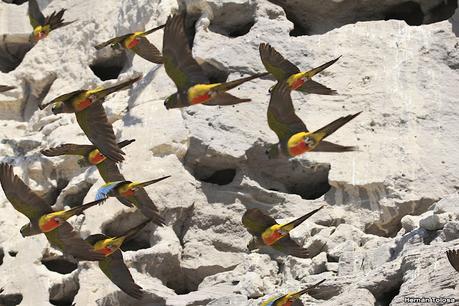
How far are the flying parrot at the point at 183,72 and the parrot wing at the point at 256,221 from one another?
99 cm

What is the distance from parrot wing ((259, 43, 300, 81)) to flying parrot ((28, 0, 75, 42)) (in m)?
2.34

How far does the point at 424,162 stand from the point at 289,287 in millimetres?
2541

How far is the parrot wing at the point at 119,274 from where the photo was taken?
50.7 ft

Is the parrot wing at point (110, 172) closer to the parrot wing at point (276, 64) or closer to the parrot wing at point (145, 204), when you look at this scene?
the parrot wing at point (145, 204)

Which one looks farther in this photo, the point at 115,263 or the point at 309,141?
the point at 115,263

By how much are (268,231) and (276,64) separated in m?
1.56

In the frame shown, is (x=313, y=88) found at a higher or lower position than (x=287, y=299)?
higher

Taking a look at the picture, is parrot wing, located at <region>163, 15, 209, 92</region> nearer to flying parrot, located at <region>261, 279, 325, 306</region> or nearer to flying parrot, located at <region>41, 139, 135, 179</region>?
flying parrot, located at <region>41, 139, 135, 179</region>

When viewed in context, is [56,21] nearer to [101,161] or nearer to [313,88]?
[101,161]

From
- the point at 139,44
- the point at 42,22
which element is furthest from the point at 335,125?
the point at 42,22

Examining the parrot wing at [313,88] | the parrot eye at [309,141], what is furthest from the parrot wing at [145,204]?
the parrot eye at [309,141]

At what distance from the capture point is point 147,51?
16531 millimetres

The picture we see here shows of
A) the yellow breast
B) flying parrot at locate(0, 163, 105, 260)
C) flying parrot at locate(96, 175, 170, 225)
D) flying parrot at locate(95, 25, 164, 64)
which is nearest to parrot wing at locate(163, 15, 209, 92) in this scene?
the yellow breast

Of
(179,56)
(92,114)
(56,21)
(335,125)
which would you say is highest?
(335,125)
